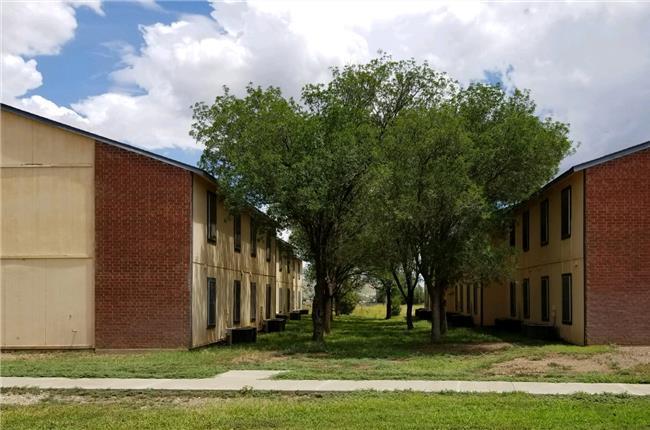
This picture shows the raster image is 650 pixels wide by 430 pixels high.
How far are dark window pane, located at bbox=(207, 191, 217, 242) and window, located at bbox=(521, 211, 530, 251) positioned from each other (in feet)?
41.4

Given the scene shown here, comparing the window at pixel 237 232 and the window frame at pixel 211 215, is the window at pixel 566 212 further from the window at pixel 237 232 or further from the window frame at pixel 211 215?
the window at pixel 237 232

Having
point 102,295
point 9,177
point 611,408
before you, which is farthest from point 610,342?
point 9,177

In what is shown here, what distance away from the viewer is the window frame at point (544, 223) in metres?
25.9

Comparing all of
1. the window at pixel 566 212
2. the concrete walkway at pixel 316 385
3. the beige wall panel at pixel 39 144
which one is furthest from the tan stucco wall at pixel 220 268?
the window at pixel 566 212

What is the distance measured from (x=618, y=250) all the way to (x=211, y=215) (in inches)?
467

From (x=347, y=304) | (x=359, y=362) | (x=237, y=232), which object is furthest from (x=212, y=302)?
(x=347, y=304)

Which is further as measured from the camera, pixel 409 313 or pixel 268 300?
pixel 268 300

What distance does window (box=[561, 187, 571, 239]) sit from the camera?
902 inches

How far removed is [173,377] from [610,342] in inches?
490

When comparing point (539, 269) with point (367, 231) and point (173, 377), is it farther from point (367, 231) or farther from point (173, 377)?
point (173, 377)

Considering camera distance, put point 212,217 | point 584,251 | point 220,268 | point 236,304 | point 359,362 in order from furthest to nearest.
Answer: point 236,304
point 220,268
point 212,217
point 584,251
point 359,362

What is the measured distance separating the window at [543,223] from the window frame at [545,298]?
1.34m

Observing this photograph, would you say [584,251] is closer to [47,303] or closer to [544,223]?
[544,223]

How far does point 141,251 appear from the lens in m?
20.4
